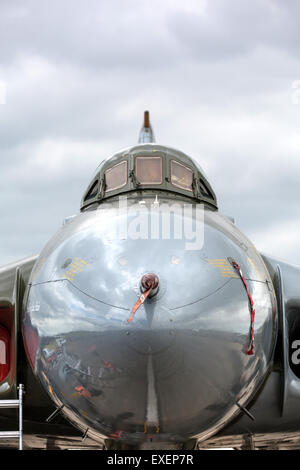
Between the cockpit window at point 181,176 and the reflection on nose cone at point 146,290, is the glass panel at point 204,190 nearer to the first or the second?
the cockpit window at point 181,176

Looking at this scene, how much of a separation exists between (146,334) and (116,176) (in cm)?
366

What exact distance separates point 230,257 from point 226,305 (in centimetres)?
63

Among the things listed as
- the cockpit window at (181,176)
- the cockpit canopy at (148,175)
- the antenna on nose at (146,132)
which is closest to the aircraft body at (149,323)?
the cockpit canopy at (148,175)

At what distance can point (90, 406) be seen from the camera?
18.7 feet

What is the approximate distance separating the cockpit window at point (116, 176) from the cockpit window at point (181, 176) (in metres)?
0.60

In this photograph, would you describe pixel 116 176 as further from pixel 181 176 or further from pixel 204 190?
pixel 204 190

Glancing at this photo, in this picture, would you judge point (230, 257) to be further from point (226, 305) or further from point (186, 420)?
point (186, 420)

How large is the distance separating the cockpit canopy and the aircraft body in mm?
1041

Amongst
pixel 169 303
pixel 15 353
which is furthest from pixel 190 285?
pixel 15 353

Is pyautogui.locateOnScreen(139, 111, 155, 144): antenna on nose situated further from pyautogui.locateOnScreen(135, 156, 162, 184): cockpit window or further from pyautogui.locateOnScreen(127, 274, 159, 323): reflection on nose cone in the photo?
pyautogui.locateOnScreen(127, 274, 159, 323): reflection on nose cone

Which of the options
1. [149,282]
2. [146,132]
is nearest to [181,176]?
[149,282]

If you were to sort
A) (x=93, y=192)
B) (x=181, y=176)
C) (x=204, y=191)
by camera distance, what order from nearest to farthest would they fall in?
(x=181, y=176)
(x=93, y=192)
(x=204, y=191)

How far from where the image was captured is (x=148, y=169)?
838 centimetres
